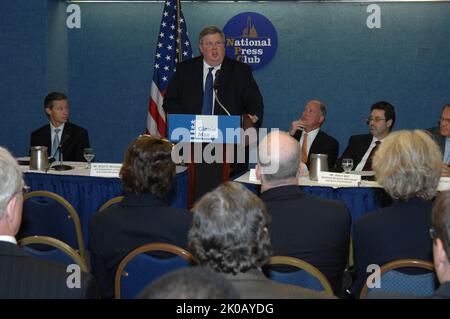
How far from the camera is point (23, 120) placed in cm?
668

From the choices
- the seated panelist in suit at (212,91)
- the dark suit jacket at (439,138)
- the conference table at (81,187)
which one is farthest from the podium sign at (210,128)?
the dark suit jacket at (439,138)

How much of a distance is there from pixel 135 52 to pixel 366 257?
4.90 meters

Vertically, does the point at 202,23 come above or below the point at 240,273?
above

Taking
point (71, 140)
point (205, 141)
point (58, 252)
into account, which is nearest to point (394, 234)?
point (58, 252)

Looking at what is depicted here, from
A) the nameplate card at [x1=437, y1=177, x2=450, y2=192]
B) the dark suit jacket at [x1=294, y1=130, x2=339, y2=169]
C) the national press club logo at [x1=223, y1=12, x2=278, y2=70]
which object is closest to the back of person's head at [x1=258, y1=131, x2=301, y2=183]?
the nameplate card at [x1=437, y1=177, x2=450, y2=192]

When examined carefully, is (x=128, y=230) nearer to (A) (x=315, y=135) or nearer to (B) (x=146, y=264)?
(B) (x=146, y=264)

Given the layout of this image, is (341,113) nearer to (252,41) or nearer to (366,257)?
(252,41)

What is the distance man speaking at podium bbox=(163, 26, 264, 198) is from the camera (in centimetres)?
515

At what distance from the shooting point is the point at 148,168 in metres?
2.83

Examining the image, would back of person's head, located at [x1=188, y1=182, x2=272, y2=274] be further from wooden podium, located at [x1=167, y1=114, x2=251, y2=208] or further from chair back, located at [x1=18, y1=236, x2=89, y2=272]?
wooden podium, located at [x1=167, y1=114, x2=251, y2=208]
